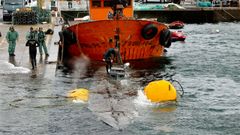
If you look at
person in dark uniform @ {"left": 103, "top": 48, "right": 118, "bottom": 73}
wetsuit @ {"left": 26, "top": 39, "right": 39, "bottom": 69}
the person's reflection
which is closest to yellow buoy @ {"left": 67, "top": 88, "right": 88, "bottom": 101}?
wetsuit @ {"left": 26, "top": 39, "right": 39, "bottom": 69}

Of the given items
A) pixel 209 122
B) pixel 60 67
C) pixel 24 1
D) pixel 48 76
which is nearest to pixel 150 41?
pixel 60 67

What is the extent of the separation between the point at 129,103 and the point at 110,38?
12071 mm

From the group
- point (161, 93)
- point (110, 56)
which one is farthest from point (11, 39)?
point (161, 93)

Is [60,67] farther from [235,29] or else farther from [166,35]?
[235,29]

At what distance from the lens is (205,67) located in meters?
32.6

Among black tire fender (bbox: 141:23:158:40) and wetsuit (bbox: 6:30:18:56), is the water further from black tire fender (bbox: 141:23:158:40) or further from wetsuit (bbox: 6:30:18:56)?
wetsuit (bbox: 6:30:18:56)

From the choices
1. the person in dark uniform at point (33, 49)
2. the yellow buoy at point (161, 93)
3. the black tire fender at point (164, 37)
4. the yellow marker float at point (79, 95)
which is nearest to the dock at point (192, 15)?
the black tire fender at point (164, 37)

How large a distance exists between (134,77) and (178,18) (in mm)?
45291

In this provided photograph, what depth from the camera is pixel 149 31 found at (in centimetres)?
3322

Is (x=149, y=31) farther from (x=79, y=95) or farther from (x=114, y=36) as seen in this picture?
(x=79, y=95)

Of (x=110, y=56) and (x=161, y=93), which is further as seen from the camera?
(x=110, y=56)

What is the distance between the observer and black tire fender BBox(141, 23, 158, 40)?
33.0m

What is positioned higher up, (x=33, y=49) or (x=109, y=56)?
(x=33, y=49)

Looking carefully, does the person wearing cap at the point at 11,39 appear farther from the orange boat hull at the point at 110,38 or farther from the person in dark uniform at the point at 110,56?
the person in dark uniform at the point at 110,56
